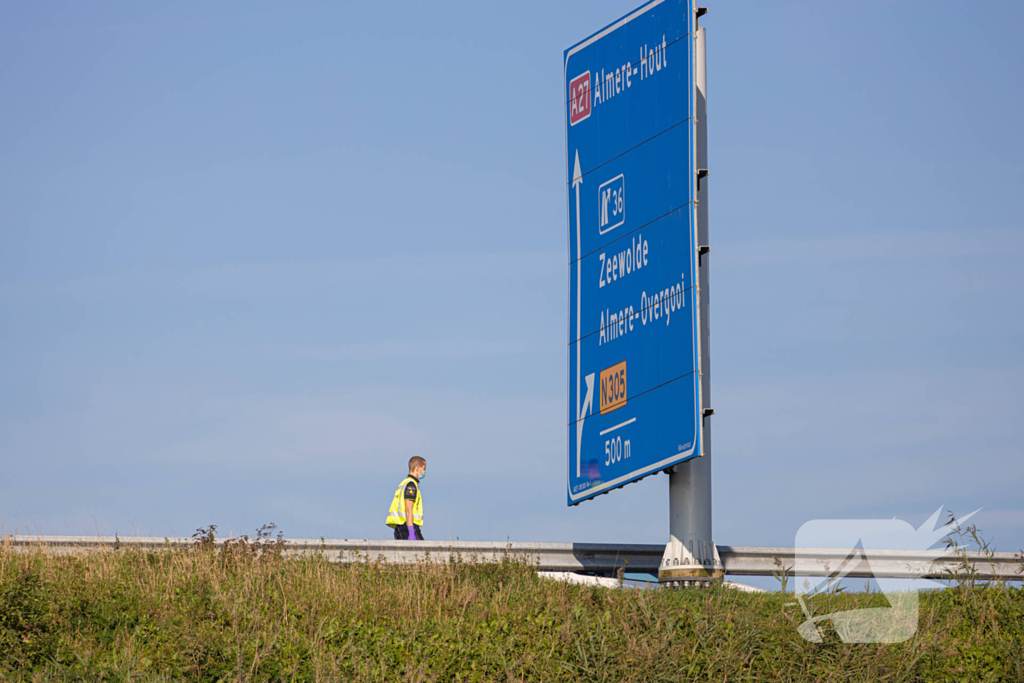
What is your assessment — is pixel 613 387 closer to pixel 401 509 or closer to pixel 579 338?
pixel 579 338

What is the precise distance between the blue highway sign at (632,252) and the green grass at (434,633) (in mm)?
2835

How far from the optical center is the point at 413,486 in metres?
17.0

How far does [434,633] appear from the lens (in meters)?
11.3

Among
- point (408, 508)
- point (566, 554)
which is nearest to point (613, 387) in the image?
point (566, 554)

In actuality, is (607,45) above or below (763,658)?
above

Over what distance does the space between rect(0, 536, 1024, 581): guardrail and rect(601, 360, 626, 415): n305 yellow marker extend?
182cm

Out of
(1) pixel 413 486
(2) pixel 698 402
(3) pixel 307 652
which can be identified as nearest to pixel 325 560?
(1) pixel 413 486

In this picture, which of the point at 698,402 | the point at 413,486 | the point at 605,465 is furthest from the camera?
the point at 413,486

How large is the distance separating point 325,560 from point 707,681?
5681mm

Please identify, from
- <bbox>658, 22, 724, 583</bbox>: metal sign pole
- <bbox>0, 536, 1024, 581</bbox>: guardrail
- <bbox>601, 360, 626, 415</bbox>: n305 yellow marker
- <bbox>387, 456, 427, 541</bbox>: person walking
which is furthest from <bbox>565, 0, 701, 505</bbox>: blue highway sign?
<bbox>387, 456, 427, 541</bbox>: person walking

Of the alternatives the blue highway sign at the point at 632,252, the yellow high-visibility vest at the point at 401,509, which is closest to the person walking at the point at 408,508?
the yellow high-visibility vest at the point at 401,509

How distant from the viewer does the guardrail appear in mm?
14938

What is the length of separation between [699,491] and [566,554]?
1947 millimetres

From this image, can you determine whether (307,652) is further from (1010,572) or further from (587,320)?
(1010,572)
